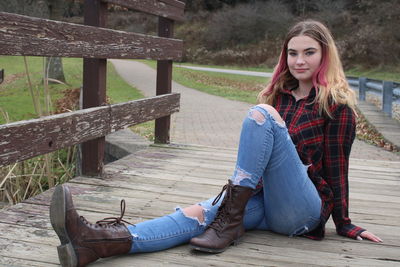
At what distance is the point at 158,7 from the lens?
473cm

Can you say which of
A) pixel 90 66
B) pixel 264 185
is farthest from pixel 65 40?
pixel 264 185

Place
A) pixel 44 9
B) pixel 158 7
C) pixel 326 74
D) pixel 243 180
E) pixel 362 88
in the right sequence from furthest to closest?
pixel 44 9
pixel 362 88
pixel 158 7
pixel 326 74
pixel 243 180

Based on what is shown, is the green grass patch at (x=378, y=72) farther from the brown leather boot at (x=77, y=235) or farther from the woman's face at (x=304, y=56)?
the brown leather boot at (x=77, y=235)

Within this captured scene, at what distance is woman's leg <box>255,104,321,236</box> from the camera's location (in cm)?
245

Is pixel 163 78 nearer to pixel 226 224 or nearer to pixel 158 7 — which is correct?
pixel 158 7

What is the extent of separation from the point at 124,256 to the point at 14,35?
1.20 meters

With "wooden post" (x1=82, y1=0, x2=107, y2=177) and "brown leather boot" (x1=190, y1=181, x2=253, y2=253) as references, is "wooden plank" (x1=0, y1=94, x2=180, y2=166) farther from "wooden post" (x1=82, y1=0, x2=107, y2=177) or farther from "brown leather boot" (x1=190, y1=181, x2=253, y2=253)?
"brown leather boot" (x1=190, y1=181, x2=253, y2=253)

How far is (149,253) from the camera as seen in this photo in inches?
96.3

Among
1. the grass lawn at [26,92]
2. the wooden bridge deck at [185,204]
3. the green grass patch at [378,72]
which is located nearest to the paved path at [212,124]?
the grass lawn at [26,92]

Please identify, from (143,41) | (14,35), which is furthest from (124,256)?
(143,41)

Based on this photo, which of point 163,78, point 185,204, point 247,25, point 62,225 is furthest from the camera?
point 247,25

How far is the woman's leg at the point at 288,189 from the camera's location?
2453 mm

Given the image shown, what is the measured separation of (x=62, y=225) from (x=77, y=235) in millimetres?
79

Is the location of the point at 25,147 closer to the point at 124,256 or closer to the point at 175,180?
the point at 124,256
